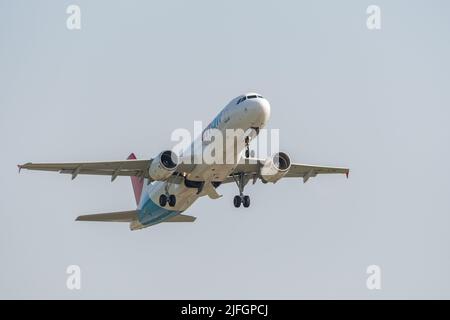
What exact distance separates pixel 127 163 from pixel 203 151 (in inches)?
199

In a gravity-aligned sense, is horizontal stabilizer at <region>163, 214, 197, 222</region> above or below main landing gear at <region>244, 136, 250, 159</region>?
below

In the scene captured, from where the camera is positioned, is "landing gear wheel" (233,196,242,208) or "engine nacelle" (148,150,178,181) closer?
"engine nacelle" (148,150,178,181)

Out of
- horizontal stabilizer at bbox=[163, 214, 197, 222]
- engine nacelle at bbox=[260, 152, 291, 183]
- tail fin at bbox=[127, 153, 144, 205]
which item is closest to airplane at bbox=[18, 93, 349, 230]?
engine nacelle at bbox=[260, 152, 291, 183]

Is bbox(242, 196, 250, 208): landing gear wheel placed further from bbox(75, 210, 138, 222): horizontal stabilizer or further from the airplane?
bbox(75, 210, 138, 222): horizontal stabilizer

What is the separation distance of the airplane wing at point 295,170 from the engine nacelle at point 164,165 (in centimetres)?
476

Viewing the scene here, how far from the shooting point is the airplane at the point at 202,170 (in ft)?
190

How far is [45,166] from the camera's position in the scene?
6134 cm

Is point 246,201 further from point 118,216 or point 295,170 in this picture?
point 118,216

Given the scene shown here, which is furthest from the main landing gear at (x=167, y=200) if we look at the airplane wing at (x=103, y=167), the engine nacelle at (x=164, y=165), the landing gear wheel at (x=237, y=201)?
the landing gear wheel at (x=237, y=201)

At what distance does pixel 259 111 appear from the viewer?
57.1 meters

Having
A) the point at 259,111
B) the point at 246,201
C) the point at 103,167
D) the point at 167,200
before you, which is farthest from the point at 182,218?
the point at 259,111

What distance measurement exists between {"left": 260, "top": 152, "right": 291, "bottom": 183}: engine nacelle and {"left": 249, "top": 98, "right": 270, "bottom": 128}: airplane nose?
593 centimetres

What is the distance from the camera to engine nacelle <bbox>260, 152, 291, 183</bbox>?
63.0 metres
